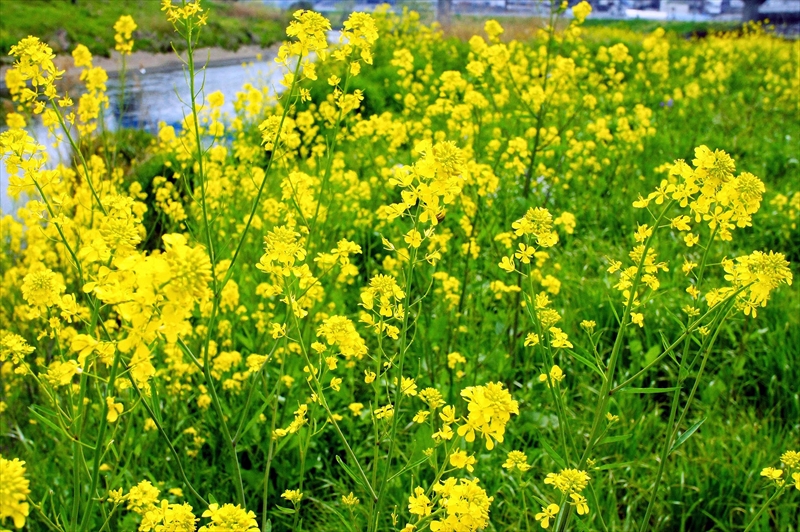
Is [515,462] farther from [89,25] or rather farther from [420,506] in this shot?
[89,25]

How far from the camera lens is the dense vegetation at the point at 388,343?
1.46 metres

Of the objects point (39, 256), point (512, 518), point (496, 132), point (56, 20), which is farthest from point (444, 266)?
point (56, 20)

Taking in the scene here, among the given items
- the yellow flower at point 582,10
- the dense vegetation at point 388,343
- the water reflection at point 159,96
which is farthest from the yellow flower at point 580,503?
the water reflection at point 159,96

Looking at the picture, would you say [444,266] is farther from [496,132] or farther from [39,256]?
[39,256]

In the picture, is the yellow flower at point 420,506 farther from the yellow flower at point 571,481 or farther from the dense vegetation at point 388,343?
the yellow flower at point 571,481

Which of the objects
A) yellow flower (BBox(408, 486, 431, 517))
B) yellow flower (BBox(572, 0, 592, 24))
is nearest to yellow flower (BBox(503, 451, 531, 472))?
yellow flower (BBox(408, 486, 431, 517))

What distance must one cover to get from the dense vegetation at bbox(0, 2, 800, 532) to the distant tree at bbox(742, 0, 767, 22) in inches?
922

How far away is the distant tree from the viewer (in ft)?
81.3

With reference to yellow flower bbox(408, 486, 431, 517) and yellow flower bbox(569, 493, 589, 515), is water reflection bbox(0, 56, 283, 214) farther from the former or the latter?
yellow flower bbox(569, 493, 589, 515)

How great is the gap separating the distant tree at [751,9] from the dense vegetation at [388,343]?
2341cm

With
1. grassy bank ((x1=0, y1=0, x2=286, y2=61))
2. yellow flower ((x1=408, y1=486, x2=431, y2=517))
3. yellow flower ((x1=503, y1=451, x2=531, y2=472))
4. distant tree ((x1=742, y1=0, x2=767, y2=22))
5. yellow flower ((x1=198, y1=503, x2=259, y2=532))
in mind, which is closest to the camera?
yellow flower ((x1=198, y1=503, x2=259, y2=532))

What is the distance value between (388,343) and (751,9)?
27.5m

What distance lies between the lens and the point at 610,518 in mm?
2492

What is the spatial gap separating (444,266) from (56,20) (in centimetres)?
1331
